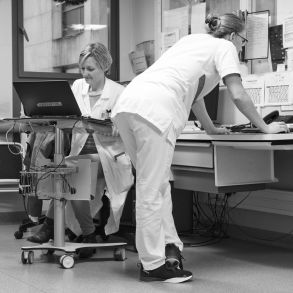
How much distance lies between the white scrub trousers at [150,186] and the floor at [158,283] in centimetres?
16

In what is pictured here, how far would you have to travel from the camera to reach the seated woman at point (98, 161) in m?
3.05

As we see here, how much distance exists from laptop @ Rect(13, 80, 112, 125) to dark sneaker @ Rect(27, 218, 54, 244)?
2.32 ft

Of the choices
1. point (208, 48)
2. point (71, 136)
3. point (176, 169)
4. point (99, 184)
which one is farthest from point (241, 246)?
point (208, 48)

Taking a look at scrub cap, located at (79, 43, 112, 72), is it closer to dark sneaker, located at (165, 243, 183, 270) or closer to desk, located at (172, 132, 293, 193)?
desk, located at (172, 132, 293, 193)

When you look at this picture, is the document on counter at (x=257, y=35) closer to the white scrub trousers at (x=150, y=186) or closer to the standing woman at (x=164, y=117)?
the standing woman at (x=164, y=117)

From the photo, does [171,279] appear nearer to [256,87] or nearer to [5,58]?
[256,87]

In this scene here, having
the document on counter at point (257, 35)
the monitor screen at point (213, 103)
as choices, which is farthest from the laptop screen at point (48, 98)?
the document on counter at point (257, 35)

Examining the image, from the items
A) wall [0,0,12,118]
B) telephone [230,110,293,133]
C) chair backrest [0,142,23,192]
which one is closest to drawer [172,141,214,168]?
telephone [230,110,293,133]

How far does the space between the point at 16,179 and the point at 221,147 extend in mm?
1905

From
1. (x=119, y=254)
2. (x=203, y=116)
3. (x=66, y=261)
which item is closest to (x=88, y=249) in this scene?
(x=119, y=254)

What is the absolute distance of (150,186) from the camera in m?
2.41

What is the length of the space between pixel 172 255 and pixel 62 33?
2.92m

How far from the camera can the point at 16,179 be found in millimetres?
4176

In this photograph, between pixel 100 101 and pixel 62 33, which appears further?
pixel 62 33
